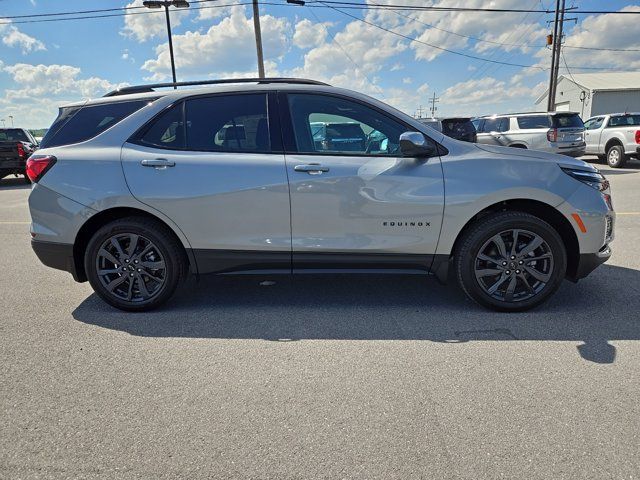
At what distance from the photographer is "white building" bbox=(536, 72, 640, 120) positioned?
122 ft

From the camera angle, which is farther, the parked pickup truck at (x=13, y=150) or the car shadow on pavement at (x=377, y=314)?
the parked pickup truck at (x=13, y=150)

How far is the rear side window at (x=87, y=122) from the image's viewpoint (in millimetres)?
3635

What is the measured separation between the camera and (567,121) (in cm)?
1276

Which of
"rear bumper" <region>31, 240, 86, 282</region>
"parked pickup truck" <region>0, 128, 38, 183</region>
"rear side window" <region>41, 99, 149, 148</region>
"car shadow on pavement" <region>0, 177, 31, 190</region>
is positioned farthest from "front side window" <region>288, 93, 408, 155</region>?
"parked pickup truck" <region>0, 128, 38, 183</region>

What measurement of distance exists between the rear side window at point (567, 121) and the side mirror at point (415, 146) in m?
11.4

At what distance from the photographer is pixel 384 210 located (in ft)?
11.1

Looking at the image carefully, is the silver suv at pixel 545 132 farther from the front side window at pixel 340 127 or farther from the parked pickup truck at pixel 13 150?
the parked pickup truck at pixel 13 150

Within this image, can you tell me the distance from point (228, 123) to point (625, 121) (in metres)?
15.9

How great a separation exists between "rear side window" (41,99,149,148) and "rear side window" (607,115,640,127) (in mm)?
16092

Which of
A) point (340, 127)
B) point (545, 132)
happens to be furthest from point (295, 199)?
point (545, 132)

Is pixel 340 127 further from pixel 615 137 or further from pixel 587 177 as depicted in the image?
pixel 615 137

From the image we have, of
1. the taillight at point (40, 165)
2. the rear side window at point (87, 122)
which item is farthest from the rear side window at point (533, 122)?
the taillight at point (40, 165)

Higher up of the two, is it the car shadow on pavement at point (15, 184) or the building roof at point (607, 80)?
the building roof at point (607, 80)

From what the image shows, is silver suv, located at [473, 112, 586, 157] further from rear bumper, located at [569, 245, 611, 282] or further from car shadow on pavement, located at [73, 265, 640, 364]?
rear bumper, located at [569, 245, 611, 282]
